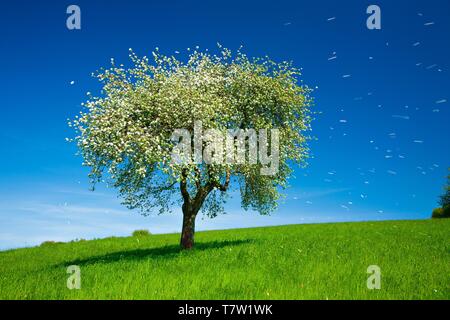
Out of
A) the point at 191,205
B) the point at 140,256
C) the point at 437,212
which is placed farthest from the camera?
the point at 437,212

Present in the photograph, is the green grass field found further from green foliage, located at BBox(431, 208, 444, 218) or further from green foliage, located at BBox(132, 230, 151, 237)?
green foliage, located at BBox(431, 208, 444, 218)

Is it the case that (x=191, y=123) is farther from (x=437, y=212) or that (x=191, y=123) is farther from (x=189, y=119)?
(x=437, y=212)

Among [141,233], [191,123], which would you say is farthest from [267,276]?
[141,233]

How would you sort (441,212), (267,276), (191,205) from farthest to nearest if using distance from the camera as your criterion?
(441,212)
(191,205)
(267,276)

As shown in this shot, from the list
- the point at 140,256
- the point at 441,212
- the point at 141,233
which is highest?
the point at 441,212

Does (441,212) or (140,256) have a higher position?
(441,212)

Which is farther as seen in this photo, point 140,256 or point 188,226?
point 188,226

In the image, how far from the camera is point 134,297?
47.3 ft

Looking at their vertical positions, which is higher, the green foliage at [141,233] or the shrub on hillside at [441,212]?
the shrub on hillside at [441,212]

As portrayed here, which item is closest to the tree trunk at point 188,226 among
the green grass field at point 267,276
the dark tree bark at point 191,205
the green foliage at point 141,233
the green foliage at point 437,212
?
the dark tree bark at point 191,205

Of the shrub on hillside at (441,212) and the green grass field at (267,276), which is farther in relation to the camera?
the shrub on hillside at (441,212)

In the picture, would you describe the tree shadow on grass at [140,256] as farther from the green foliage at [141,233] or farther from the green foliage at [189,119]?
the green foliage at [141,233]
